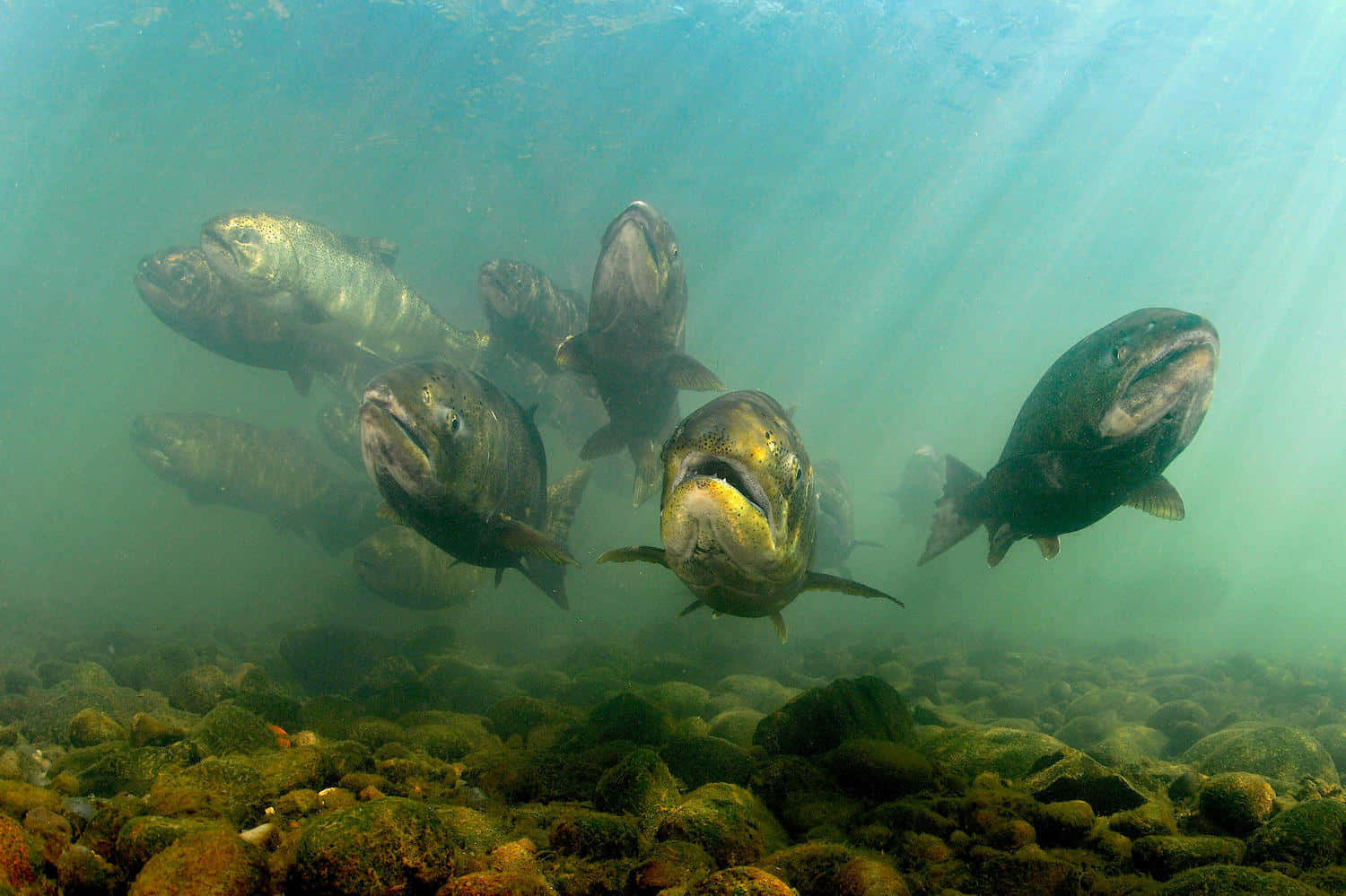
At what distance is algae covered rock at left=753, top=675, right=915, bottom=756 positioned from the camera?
3066 millimetres

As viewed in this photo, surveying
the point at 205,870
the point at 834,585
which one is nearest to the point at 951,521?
Answer: the point at 834,585

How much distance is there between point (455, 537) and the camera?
4.93 m

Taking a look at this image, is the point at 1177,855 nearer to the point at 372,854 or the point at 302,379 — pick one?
the point at 372,854

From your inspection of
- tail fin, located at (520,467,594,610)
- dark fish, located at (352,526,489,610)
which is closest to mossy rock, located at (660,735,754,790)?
tail fin, located at (520,467,594,610)

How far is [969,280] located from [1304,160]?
2493 centimetres

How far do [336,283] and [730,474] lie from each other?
37.4 ft

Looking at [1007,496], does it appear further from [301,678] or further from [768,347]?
[768,347]

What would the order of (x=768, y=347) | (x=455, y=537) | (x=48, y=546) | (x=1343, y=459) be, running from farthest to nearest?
(x=1343, y=459) < (x=768, y=347) < (x=48, y=546) < (x=455, y=537)

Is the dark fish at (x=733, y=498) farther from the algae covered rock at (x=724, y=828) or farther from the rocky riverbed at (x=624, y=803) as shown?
the algae covered rock at (x=724, y=828)

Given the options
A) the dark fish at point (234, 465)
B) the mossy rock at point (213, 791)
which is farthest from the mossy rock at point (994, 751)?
the dark fish at point (234, 465)

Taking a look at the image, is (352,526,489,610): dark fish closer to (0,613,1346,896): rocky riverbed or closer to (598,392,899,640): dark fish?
(0,613,1346,896): rocky riverbed

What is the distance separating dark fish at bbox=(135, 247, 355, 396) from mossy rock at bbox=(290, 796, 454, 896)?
1142cm

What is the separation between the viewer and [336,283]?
11.2m

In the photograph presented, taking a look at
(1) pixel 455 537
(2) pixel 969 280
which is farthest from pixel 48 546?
(2) pixel 969 280
